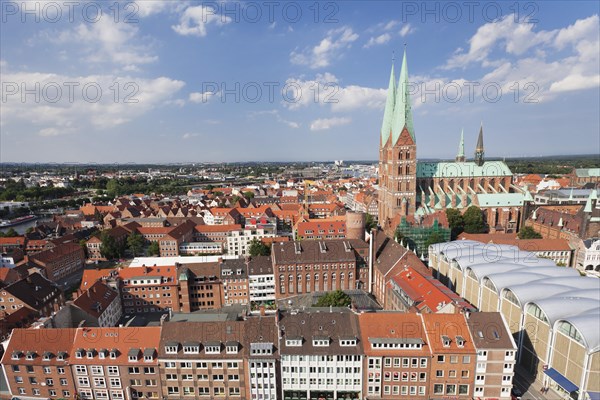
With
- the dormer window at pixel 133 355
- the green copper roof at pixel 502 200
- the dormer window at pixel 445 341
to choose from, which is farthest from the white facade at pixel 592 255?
the dormer window at pixel 133 355

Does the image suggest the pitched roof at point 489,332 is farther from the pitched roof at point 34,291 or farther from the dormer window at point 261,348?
the pitched roof at point 34,291

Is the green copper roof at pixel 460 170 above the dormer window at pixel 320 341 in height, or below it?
above

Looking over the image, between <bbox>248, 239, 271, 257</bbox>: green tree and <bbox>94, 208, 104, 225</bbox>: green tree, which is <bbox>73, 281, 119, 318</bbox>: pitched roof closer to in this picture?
<bbox>248, 239, 271, 257</bbox>: green tree

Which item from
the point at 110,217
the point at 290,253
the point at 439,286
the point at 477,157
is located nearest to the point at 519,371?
the point at 439,286

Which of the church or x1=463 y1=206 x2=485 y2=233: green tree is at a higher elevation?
the church

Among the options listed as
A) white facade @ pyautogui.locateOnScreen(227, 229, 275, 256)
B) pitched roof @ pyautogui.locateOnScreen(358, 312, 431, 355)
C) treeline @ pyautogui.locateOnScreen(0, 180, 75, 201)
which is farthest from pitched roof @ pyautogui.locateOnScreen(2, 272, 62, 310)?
treeline @ pyautogui.locateOnScreen(0, 180, 75, 201)

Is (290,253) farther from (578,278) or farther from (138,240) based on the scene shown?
(138,240)

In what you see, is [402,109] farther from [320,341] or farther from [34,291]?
[34,291]
